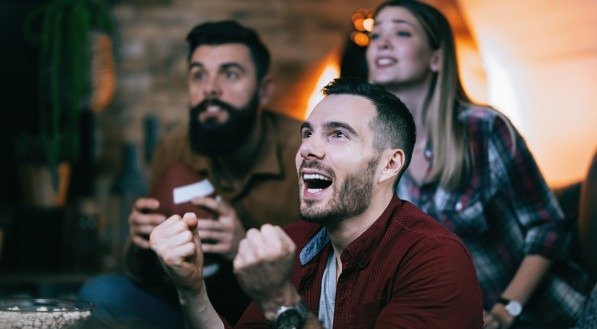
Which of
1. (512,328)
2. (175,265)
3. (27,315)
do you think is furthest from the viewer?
(512,328)

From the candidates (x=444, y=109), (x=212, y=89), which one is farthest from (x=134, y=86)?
(x=444, y=109)

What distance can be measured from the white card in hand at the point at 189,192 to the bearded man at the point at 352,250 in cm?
56

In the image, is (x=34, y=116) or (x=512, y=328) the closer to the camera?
(x=512, y=328)

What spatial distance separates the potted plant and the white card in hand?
189cm

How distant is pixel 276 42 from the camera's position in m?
4.74

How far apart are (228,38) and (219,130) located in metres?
0.32

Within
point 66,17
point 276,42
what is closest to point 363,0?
point 276,42

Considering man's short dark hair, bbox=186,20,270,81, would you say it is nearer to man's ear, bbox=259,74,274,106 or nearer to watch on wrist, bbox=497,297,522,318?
man's ear, bbox=259,74,274,106

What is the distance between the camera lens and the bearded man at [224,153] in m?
2.65

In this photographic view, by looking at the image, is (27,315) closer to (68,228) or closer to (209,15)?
(68,228)

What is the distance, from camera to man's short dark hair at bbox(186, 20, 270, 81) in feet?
9.59

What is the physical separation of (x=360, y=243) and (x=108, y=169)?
3136 millimetres

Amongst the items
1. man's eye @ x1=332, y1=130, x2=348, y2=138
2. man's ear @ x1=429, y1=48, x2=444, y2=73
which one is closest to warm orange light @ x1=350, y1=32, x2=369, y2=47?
man's ear @ x1=429, y1=48, x2=444, y2=73

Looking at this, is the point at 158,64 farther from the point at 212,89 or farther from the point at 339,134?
the point at 339,134
